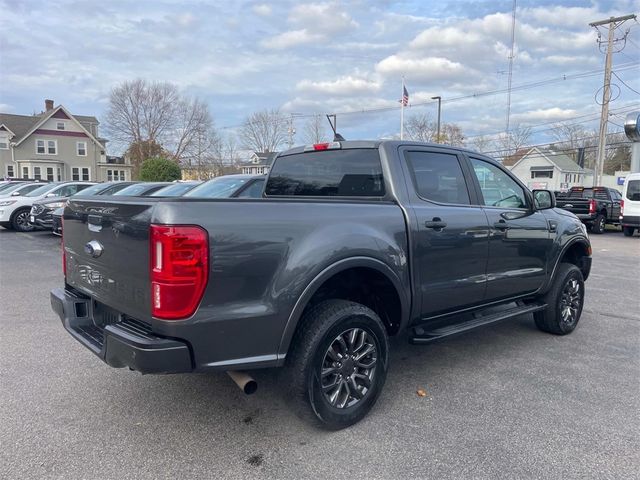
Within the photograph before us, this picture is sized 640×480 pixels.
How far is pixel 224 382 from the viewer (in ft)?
12.7

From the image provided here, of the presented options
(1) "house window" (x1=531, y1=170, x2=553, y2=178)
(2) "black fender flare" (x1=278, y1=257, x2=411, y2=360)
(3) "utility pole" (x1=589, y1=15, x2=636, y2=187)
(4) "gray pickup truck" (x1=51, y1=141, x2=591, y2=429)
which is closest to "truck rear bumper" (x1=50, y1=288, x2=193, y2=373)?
(4) "gray pickup truck" (x1=51, y1=141, x2=591, y2=429)

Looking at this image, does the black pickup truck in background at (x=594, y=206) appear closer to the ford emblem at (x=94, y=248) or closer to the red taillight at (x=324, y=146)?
the red taillight at (x=324, y=146)

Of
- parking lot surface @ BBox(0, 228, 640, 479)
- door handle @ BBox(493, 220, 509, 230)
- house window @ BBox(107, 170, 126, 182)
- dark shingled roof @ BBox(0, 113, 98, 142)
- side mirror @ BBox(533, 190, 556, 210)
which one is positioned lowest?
parking lot surface @ BBox(0, 228, 640, 479)

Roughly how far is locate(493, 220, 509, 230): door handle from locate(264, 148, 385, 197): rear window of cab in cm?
123

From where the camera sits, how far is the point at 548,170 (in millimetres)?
55469

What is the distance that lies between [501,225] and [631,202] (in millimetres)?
15154

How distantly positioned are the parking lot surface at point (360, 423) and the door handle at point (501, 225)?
1237mm

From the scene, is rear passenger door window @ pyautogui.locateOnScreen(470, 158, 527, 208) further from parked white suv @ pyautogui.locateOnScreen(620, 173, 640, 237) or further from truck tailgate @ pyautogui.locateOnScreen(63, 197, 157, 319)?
parked white suv @ pyautogui.locateOnScreen(620, 173, 640, 237)

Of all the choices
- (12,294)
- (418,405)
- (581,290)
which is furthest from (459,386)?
(12,294)

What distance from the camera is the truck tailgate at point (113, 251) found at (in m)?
2.64

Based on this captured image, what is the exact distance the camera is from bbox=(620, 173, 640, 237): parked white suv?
16223 millimetres

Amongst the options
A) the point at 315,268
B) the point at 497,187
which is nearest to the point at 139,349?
the point at 315,268

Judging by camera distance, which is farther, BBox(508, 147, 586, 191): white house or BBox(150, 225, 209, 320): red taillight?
BBox(508, 147, 586, 191): white house

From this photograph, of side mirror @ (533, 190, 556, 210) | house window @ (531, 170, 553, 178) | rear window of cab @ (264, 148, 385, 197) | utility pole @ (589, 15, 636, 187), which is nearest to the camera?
rear window of cab @ (264, 148, 385, 197)
